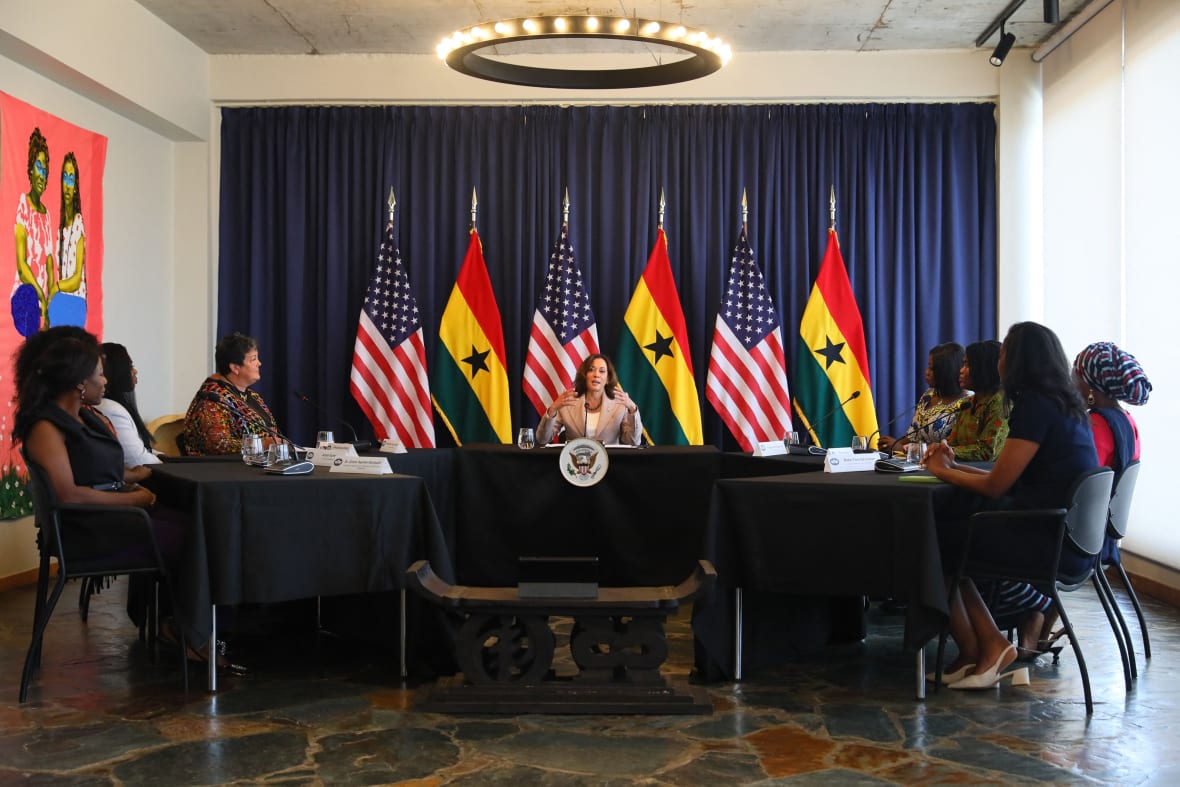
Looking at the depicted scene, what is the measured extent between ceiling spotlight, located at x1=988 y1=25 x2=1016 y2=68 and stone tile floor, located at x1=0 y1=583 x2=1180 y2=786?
388 cm

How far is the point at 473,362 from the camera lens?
24.7 feet

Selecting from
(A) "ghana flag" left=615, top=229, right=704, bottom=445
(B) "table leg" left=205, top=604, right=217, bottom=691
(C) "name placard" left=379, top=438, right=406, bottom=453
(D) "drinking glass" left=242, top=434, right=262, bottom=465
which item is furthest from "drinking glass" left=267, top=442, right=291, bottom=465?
(A) "ghana flag" left=615, top=229, right=704, bottom=445

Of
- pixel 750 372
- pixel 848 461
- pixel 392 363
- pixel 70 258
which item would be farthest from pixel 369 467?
pixel 750 372

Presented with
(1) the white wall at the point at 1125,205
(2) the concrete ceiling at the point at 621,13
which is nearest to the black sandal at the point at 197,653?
(2) the concrete ceiling at the point at 621,13

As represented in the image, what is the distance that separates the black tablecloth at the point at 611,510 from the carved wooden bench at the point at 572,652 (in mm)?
1605

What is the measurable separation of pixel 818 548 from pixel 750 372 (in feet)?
11.8

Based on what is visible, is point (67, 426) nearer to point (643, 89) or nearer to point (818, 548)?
point (818, 548)

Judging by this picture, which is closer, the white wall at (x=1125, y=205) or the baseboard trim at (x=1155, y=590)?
the baseboard trim at (x=1155, y=590)

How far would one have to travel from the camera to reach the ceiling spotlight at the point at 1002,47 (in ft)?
21.9

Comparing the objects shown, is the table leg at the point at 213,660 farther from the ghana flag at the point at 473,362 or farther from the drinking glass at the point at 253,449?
the ghana flag at the point at 473,362

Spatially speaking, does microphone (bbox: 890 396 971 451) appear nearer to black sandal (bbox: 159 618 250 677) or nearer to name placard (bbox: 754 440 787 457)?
name placard (bbox: 754 440 787 457)

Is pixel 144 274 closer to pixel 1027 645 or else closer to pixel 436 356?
pixel 436 356

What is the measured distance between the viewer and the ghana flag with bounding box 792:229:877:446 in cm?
739

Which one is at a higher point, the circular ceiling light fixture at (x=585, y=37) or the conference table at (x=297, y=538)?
the circular ceiling light fixture at (x=585, y=37)
